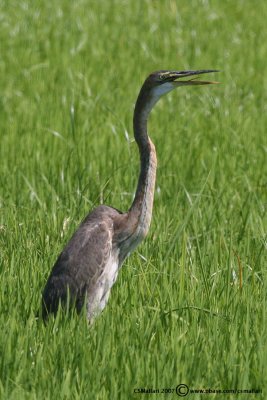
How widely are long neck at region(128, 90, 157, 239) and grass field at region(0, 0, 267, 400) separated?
0.18 m

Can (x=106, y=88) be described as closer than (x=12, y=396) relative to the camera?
No

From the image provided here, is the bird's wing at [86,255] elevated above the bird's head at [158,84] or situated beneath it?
situated beneath

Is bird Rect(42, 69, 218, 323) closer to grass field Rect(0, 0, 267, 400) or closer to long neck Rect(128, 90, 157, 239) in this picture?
long neck Rect(128, 90, 157, 239)

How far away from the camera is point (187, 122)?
795 cm

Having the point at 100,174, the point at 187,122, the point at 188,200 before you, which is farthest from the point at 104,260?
the point at 187,122

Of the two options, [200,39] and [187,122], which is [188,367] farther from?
[200,39]

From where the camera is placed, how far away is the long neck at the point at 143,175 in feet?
15.3

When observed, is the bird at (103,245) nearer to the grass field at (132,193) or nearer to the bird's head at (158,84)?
the bird's head at (158,84)

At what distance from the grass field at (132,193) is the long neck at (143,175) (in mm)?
182

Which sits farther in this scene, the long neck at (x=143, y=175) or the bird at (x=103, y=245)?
the long neck at (x=143, y=175)

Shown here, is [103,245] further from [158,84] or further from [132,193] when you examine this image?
[132,193]

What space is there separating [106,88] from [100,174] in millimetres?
2261

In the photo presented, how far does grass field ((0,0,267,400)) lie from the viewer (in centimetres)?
385

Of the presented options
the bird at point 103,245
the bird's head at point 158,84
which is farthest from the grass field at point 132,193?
the bird's head at point 158,84
